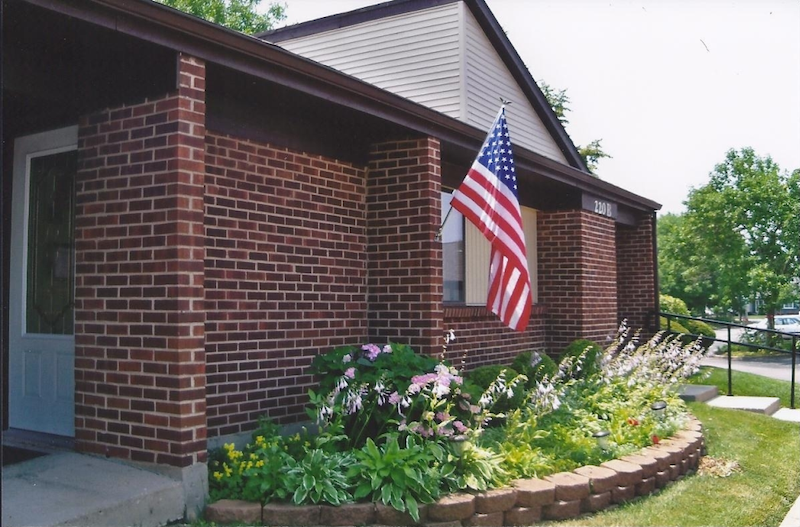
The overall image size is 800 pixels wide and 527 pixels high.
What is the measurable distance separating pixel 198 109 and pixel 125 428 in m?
2.14

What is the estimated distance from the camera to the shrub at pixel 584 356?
29.3 feet

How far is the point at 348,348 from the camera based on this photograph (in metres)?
5.94

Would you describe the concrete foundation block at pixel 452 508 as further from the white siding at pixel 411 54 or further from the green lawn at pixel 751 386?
the white siding at pixel 411 54

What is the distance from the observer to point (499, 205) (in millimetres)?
6719

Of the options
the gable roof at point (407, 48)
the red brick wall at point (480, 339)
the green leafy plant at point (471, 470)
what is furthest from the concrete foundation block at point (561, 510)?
the gable roof at point (407, 48)

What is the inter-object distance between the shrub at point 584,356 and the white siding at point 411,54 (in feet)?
15.7

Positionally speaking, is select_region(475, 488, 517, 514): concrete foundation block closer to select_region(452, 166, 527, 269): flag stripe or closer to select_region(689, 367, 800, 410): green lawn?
select_region(452, 166, 527, 269): flag stripe

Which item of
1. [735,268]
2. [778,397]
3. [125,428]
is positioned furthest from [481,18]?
[735,268]

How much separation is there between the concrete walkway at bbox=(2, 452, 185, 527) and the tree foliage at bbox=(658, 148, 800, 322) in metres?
29.8

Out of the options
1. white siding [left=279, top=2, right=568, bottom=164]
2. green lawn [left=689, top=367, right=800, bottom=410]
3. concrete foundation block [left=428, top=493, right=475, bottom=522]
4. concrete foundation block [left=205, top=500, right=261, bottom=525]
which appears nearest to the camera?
concrete foundation block [left=205, top=500, right=261, bottom=525]

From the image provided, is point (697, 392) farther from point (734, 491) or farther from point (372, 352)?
point (372, 352)

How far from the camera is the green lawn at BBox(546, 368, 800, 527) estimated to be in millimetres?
5328

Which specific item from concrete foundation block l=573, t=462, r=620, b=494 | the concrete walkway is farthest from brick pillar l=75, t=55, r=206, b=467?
concrete foundation block l=573, t=462, r=620, b=494

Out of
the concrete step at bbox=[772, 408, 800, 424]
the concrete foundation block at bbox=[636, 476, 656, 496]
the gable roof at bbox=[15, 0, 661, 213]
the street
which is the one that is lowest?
the street
